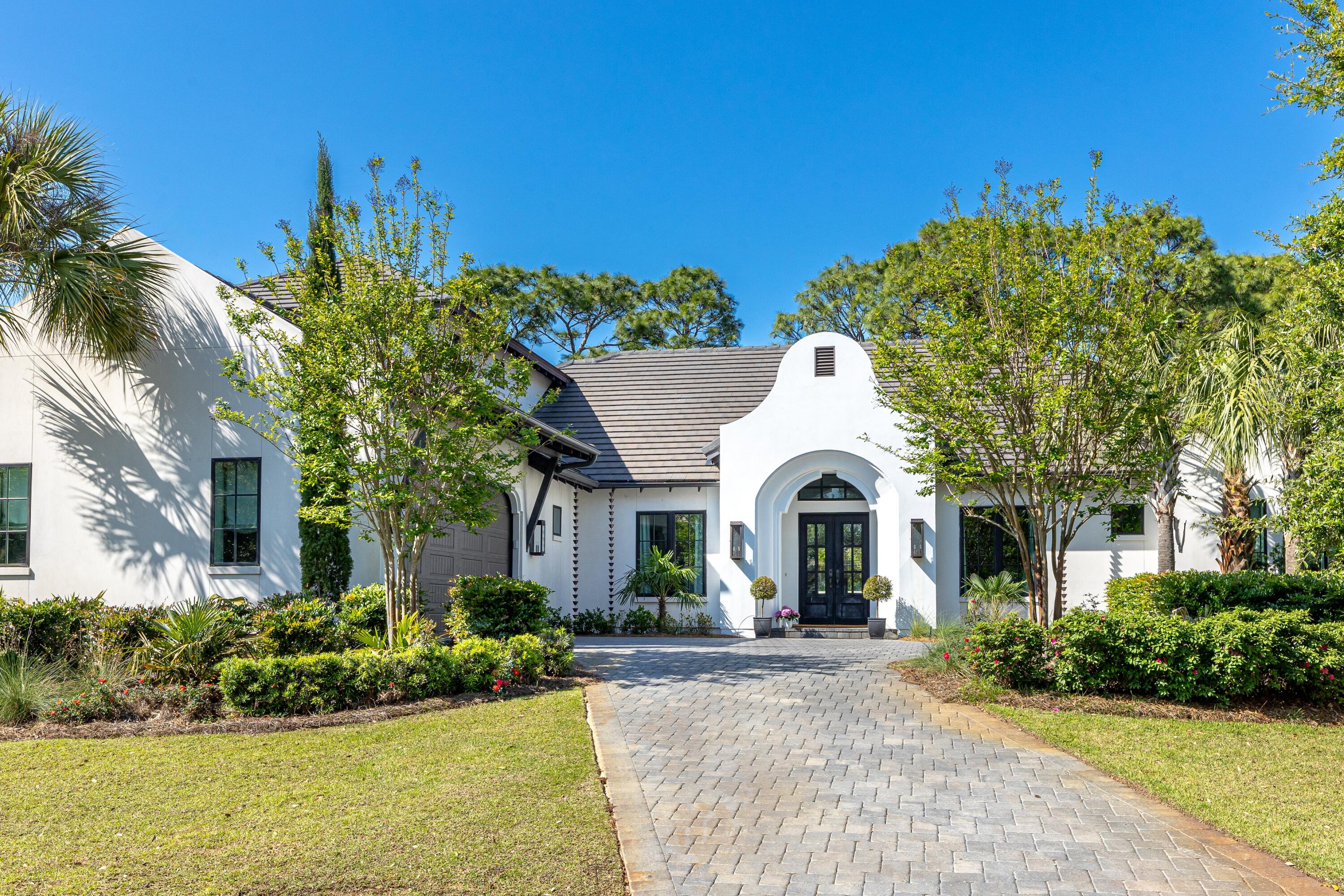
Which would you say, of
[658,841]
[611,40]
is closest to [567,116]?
[611,40]

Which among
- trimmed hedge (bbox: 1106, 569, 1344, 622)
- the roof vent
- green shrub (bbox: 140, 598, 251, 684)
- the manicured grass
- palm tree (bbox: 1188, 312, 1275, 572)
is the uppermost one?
the roof vent

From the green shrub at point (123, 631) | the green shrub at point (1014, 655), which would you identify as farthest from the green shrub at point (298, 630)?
the green shrub at point (1014, 655)

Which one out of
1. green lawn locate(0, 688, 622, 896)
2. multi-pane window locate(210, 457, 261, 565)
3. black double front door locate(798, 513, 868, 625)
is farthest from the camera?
black double front door locate(798, 513, 868, 625)

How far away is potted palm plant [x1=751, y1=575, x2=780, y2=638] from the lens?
18.5 m

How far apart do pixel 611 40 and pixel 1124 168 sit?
326 inches

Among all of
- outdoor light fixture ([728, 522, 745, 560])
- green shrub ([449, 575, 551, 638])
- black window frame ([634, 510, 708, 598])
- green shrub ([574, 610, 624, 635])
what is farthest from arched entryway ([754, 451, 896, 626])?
green shrub ([449, 575, 551, 638])

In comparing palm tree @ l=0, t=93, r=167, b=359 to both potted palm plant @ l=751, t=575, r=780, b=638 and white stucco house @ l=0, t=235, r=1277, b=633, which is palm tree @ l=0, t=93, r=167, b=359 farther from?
potted palm plant @ l=751, t=575, r=780, b=638

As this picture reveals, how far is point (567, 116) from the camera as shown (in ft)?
62.7

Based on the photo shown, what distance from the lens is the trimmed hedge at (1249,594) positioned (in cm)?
1160

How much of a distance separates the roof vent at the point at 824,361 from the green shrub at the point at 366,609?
9.90m

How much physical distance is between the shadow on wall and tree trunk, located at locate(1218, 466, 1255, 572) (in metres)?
16.7

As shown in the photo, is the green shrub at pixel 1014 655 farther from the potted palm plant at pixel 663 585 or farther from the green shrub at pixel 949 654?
the potted palm plant at pixel 663 585

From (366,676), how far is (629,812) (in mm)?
4444

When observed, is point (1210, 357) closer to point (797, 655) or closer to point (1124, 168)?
point (1124, 168)
